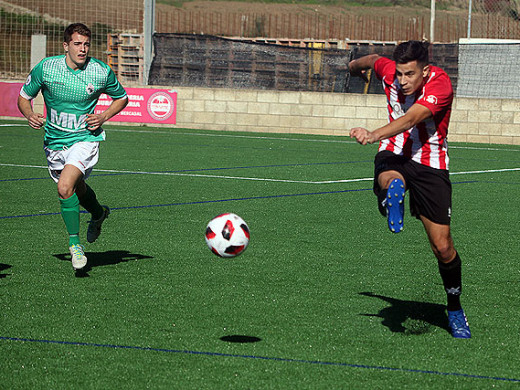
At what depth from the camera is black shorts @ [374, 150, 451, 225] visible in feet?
18.2

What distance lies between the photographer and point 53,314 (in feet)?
Result: 19.0

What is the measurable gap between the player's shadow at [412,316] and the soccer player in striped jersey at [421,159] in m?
0.21

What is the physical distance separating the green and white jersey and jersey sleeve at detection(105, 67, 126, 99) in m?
0.15

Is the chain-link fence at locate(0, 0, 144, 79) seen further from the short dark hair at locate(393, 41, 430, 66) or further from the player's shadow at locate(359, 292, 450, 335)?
the short dark hair at locate(393, 41, 430, 66)

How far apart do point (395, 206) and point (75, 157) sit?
130 inches

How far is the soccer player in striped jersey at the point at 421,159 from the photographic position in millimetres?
5312

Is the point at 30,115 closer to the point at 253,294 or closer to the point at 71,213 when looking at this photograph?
the point at 71,213

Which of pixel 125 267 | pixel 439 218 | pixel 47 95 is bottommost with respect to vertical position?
pixel 125 267

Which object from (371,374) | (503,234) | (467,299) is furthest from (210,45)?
(371,374)

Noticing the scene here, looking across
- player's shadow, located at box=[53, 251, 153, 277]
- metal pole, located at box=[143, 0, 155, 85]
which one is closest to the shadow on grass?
player's shadow, located at box=[53, 251, 153, 277]

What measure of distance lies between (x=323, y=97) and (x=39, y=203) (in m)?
14.9

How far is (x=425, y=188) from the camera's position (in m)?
5.64

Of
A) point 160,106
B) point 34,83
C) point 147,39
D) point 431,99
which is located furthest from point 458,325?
point 147,39

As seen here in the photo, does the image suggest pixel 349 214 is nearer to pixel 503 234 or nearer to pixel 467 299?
pixel 503 234
